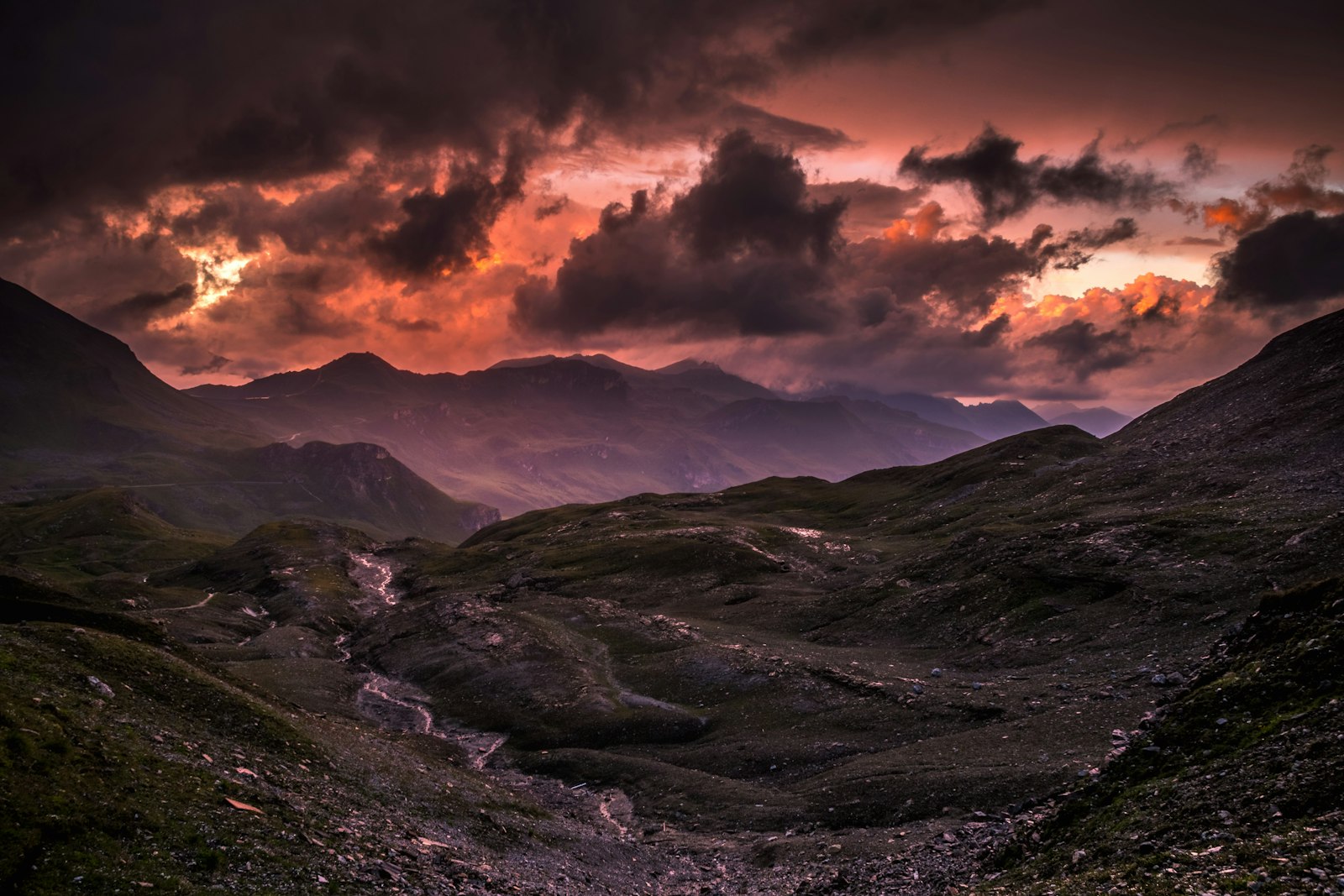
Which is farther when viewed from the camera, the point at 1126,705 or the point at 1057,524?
the point at 1057,524

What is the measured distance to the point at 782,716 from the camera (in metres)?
87.3

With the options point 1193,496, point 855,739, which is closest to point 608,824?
point 855,739

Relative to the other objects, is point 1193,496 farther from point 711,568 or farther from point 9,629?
point 9,629

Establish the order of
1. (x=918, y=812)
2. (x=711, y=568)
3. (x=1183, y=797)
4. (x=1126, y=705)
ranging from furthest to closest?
(x=711, y=568)
(x=1126, y=705)
(x=918, y=812)
(x=1183, y=797)

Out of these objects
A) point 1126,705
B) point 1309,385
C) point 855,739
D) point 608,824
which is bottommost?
point 608,824

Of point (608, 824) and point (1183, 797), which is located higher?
point (1183, 797)

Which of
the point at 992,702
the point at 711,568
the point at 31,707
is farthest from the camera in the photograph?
the point at 711,568

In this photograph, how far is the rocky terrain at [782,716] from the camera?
32.9m

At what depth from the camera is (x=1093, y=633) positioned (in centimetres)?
9056

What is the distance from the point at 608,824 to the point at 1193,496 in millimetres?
115785

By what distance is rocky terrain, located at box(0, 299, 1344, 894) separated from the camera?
108ft

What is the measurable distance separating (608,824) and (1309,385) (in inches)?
6471

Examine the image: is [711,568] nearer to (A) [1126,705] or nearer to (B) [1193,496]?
(B) [1193,496]

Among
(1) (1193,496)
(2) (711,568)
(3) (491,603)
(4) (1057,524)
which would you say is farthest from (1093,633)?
(3) (491,603)
